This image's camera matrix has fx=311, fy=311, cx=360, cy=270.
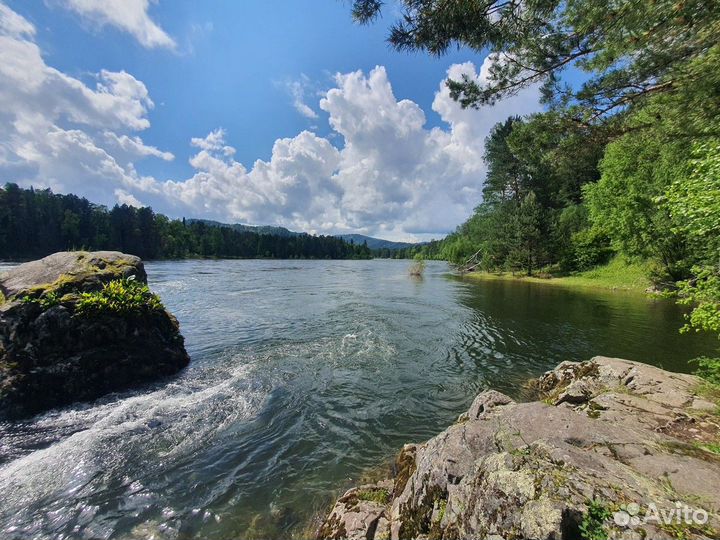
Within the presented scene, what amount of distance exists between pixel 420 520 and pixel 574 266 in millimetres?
45408

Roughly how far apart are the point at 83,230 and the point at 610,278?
11893 centimetres

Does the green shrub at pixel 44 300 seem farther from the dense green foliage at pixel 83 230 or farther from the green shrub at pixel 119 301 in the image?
the dense green foliage at pixel 83 230

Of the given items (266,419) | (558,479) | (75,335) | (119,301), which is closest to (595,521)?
(558,479)

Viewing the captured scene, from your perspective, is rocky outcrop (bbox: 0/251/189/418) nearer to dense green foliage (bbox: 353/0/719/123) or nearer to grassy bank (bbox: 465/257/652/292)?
dense green foliage (bbox: 353/0/719/123)

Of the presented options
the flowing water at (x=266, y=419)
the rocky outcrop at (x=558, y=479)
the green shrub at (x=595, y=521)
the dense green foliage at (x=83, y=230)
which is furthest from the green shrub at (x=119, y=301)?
the dense green foliage at (x=83, y=230)

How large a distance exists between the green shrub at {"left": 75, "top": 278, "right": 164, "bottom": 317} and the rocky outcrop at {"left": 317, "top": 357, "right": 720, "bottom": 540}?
9097 millimetres

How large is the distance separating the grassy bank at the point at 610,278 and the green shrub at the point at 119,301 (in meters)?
35.2

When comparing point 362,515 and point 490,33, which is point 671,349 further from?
point 362,515

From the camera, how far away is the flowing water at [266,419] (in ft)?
16.6

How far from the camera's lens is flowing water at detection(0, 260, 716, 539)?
5.05 meters

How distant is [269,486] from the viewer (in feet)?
18.4

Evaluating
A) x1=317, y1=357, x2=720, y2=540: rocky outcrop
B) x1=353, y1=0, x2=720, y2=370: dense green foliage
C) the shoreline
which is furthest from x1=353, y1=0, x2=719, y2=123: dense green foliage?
the shoreline

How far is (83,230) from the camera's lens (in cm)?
8806

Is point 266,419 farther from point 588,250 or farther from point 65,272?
point 588,250
